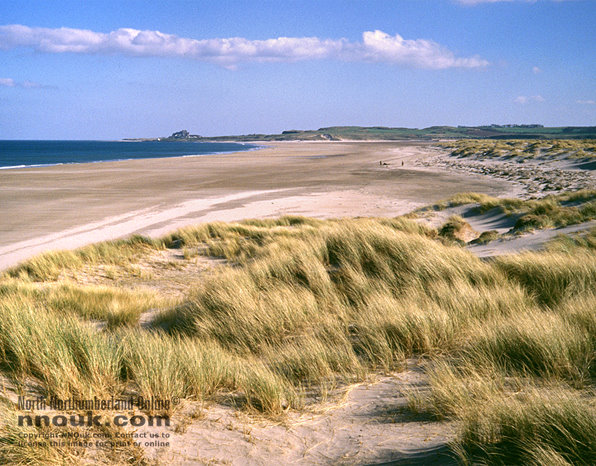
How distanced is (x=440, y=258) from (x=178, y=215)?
13.0m

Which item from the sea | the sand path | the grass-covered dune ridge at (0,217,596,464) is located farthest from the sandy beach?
the sea

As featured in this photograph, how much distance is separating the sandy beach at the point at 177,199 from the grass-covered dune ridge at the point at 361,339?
24.6ft

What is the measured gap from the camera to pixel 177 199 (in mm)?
22125

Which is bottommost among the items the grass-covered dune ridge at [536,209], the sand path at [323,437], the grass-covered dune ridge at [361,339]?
the sand path at [323,437]

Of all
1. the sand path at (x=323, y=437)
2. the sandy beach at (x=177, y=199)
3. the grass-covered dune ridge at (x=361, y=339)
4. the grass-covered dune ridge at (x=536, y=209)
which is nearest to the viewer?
the sand path at (x=323, y=437)

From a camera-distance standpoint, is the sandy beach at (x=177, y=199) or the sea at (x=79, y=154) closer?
the sandy beach at (x=177, y=199)

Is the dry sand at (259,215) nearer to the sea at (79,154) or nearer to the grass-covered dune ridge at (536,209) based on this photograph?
the grass-covered dune ridge at (536,209)

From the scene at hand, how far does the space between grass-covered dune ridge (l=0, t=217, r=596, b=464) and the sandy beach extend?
7503 mm

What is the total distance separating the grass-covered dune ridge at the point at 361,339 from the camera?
2.81m

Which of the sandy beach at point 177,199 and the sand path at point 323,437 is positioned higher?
the sandy beach at point 177,199

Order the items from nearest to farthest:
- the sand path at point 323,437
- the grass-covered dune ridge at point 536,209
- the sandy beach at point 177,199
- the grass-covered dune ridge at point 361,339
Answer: the sand path at point 323,437 < the grass-covered dune ridge at point 361,339 < the grass-covered dune ridge at point 536,209 < the sandy beach at point 177,199

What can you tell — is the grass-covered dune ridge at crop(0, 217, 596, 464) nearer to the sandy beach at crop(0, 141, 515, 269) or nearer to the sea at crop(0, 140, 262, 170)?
the sandy beach at crop(0, 141, 515, 269)

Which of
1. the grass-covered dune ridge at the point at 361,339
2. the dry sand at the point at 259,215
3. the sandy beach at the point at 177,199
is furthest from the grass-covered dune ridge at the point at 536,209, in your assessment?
the grass-covered dune ridge at the point at 361,339

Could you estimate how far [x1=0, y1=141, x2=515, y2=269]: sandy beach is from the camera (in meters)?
14.7
